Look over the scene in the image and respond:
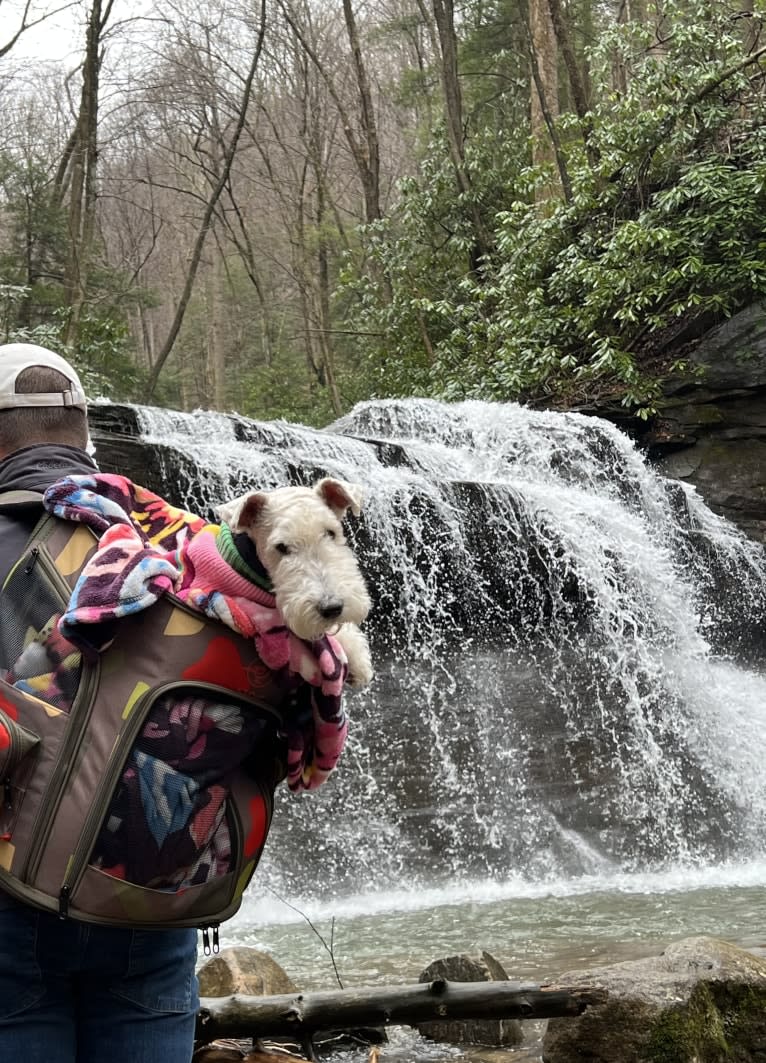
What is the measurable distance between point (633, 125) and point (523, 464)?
17.5ft

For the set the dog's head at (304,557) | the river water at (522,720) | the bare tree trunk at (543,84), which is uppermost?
the bare tree trunk at (543,84)

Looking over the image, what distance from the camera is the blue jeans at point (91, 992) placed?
1.52 metres

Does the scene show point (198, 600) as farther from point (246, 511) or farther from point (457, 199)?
point (457, 199)

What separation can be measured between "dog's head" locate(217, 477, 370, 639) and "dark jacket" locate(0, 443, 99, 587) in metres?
0.26

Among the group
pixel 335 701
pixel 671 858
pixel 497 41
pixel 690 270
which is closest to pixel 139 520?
pixel 335 701

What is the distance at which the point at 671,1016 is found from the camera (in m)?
3.11

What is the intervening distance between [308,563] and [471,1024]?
263 cm

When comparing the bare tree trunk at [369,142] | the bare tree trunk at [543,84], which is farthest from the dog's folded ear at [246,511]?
the bare tree trunk at [369,142]

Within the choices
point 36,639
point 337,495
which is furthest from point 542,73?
point 36,639

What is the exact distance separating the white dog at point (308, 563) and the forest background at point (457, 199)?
1123 cm

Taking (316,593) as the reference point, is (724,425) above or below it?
below

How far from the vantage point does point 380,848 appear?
22.6 ft

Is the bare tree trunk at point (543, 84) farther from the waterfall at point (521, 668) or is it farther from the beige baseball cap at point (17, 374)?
the beige baseball cap at point (17, 374)

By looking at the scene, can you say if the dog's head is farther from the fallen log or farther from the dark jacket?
the fallen log
